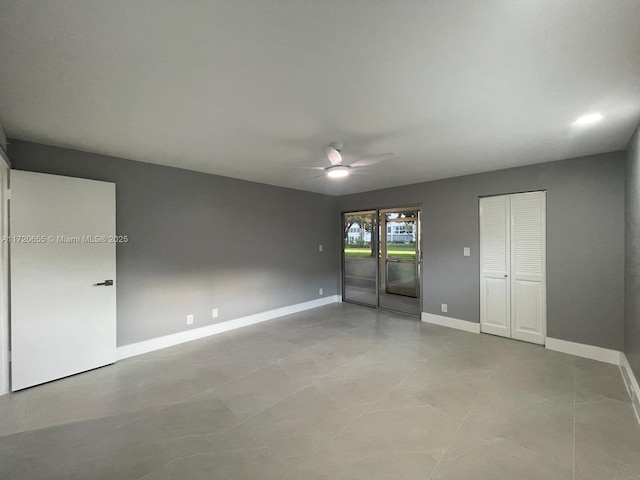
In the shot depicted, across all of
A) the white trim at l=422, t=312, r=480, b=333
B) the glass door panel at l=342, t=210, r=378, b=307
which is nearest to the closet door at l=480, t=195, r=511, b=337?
the white trim at l=422, t=312, r=480, b=333

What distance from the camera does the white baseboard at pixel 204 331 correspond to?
329 cm

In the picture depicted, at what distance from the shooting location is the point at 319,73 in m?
1.62

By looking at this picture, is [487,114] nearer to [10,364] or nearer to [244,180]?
[244,180]

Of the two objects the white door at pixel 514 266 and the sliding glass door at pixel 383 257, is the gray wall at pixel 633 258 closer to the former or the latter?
the white door at pixel 514 266

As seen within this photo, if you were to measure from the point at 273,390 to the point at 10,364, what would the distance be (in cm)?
250

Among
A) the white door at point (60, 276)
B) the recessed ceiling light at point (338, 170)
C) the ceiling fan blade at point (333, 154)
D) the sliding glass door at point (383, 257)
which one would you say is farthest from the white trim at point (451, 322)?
the white door at point (60, 276)

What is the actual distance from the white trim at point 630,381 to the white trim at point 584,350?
8 cm

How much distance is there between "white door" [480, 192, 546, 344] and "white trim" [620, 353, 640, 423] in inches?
28.8

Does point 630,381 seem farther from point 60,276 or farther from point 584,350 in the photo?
point 60,276

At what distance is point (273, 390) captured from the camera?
2498 millimetres

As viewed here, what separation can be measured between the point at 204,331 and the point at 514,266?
4.61 metres

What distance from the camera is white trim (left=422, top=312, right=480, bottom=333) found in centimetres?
410

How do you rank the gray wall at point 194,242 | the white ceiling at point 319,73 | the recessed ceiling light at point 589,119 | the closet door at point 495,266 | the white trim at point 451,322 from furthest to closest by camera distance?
the white trim at point 451,322 < the closet door at point 495,266 < the gray wall at point 194,242 < the recessed ceiling light at point 589,119 < the white ceiling at point 319,73

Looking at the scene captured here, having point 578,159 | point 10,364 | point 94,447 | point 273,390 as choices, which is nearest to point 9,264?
point 10,364
